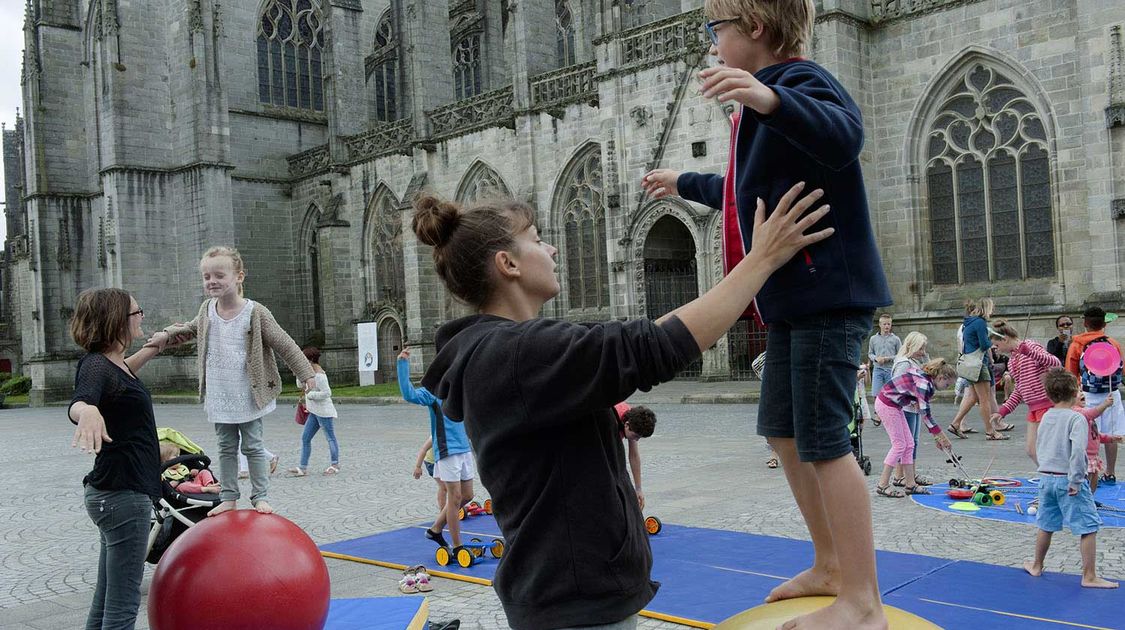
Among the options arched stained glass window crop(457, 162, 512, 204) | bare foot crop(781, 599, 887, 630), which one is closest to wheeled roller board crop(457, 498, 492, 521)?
bare foot crop(781, 599, 887, 630)

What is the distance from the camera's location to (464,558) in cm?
649

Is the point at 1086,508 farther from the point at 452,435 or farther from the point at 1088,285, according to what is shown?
the point at 1088,285

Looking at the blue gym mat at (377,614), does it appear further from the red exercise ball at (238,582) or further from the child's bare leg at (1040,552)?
the child's bare leg at (1040,552)

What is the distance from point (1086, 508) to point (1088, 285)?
14501 millimetres

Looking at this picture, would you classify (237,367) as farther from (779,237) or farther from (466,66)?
(466,66)

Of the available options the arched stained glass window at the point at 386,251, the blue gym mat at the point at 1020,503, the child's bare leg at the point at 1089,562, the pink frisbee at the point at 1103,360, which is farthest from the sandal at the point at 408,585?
the arched stained glass window at the point at 386,251

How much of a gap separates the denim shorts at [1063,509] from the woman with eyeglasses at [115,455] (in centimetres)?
475

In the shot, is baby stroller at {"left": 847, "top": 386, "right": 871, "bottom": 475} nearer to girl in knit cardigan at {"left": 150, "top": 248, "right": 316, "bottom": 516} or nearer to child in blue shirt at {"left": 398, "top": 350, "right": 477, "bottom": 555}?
child in blue shirt at {"left": 398, "top": 350, "right": 477, "bottom": 555}

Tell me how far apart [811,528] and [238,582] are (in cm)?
198

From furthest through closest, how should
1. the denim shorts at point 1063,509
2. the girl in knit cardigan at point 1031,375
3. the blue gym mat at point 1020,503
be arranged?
the girl in knit cardigan at point 1031,375
the blue gym mat at point 1020,503
the denim shorts at point 1063,509

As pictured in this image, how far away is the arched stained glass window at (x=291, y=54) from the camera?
1511 inches

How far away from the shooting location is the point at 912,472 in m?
8.61

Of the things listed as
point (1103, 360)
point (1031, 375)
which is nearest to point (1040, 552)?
point (1031, 375)

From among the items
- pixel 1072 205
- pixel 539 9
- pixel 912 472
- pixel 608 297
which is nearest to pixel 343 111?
pixel 539 9
